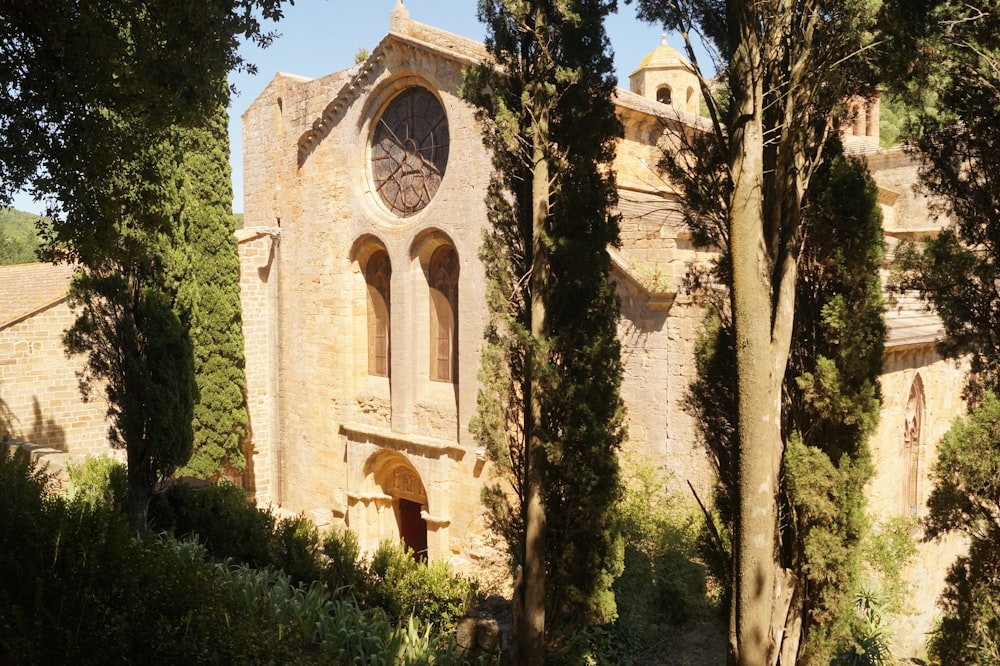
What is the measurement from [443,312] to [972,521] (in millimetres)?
9252

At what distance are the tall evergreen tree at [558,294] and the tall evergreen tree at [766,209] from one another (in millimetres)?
1586

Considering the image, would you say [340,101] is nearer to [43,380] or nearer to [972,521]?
[43,380]

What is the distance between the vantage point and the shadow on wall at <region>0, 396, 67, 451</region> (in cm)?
1313

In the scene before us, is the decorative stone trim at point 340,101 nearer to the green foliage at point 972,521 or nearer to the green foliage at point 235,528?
the green foliage at point 235,528

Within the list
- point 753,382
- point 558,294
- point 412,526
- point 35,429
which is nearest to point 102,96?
point 558,294

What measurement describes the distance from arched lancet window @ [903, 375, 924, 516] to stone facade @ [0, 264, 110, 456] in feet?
45.4

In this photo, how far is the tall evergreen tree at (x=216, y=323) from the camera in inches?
594

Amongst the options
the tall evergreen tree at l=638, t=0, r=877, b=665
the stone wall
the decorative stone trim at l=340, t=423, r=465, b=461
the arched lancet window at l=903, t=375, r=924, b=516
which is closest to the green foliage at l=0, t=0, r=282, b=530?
the tall evergreen tree at l=638, t=0, r=877, b=665

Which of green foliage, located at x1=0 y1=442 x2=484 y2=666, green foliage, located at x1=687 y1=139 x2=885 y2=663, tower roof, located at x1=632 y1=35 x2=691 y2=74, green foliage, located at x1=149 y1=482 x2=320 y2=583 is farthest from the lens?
tower roof, located at x1=632 y1=35 x2=691 y2=74

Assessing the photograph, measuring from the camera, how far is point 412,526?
15.3 metres

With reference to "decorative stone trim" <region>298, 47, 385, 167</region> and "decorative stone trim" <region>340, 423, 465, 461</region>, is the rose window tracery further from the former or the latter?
"decorative stone trim" <region>340, 423, 465, 461</region>

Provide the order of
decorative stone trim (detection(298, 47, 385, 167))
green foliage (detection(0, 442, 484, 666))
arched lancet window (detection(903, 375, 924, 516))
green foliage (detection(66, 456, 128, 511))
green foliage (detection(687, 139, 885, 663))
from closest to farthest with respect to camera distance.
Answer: green foliage (detection(0, 442, 484, 666)) → green foliage (detection(687, 139, 885, 663)) → green foliage (detection(66, 456, 128, 511)) → arched lancet window (detection(903, 375, 924, 516)) → decorative stone trim (detection(298, 47, 385, 167))

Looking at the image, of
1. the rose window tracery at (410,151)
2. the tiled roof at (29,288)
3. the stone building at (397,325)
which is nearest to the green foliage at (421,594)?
the stone building at (397,325)

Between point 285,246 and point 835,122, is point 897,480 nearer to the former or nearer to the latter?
point 835,122
